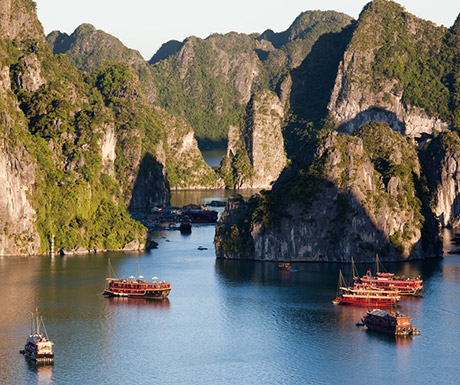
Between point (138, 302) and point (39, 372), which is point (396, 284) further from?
point (39, 372)

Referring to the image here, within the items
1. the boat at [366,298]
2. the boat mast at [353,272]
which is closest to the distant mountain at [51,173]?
the boat mast at [353,272]

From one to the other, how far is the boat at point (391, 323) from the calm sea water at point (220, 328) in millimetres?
1236

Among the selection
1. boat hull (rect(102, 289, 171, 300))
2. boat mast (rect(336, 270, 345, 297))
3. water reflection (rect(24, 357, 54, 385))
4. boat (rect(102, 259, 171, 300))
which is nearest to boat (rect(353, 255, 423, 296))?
boat mast (rect(336, 270, 345, 297))

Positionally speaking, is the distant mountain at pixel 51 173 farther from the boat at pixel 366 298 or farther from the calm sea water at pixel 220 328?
the boat at pixel 366 298

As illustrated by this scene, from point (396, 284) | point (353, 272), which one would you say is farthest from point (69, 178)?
point (396, 284)

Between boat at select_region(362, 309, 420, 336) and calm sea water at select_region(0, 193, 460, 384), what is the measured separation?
1.24 meters

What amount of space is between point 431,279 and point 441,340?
33933 mm

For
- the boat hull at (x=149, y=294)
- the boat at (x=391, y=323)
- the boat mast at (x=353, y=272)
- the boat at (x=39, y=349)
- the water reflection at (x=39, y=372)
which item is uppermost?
the boat mast at (x=353, y=272)

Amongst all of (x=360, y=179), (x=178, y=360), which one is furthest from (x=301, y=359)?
(x=360, y=179)

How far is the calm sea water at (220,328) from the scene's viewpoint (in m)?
94.4

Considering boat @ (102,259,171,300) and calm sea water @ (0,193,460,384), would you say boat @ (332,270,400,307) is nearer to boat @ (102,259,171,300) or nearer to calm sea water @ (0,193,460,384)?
calm sea water @ (0,193,460,384)

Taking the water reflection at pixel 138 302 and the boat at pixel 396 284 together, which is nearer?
the water reflection at pixel 138 302

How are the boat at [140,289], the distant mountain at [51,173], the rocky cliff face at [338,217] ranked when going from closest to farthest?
the boat at [140,289]
the rocky cliff face at [338,217]
the distant mountain at [51,173]

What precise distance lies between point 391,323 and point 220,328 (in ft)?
57.4
